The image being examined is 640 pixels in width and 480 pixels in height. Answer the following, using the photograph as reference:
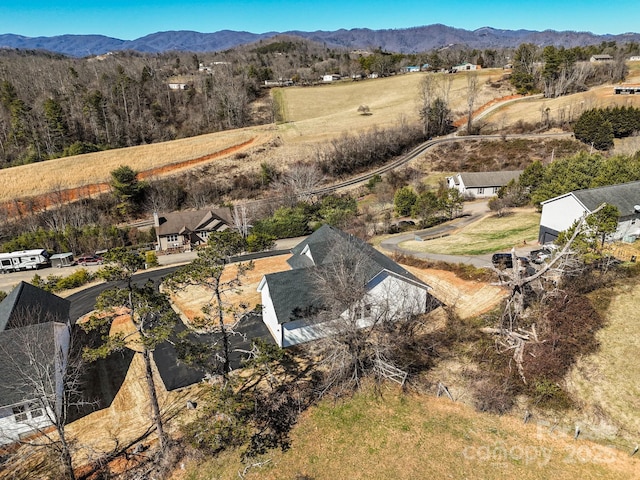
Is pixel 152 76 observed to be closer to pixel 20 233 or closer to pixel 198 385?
pixel 20 233

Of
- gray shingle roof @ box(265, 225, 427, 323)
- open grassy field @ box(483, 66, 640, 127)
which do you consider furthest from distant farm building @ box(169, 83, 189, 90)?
gray shingle roof @ box(265, 225, 427, 323)

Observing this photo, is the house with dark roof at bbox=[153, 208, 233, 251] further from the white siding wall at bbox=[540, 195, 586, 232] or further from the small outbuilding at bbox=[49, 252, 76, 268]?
the white siding wall at bbox=[540, 195, 586, 232]

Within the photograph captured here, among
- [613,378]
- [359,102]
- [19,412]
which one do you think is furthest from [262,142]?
[613,378]

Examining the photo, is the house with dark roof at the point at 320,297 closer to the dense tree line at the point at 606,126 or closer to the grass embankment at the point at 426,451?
the grass embankment at the point at 426,451

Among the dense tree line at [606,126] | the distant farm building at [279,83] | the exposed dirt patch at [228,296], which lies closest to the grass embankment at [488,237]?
the exposed dirt patch at [228,296]

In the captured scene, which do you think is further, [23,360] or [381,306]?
[381,306]

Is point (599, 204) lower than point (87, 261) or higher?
higher

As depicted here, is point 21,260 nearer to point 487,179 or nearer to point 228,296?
point 228,296
